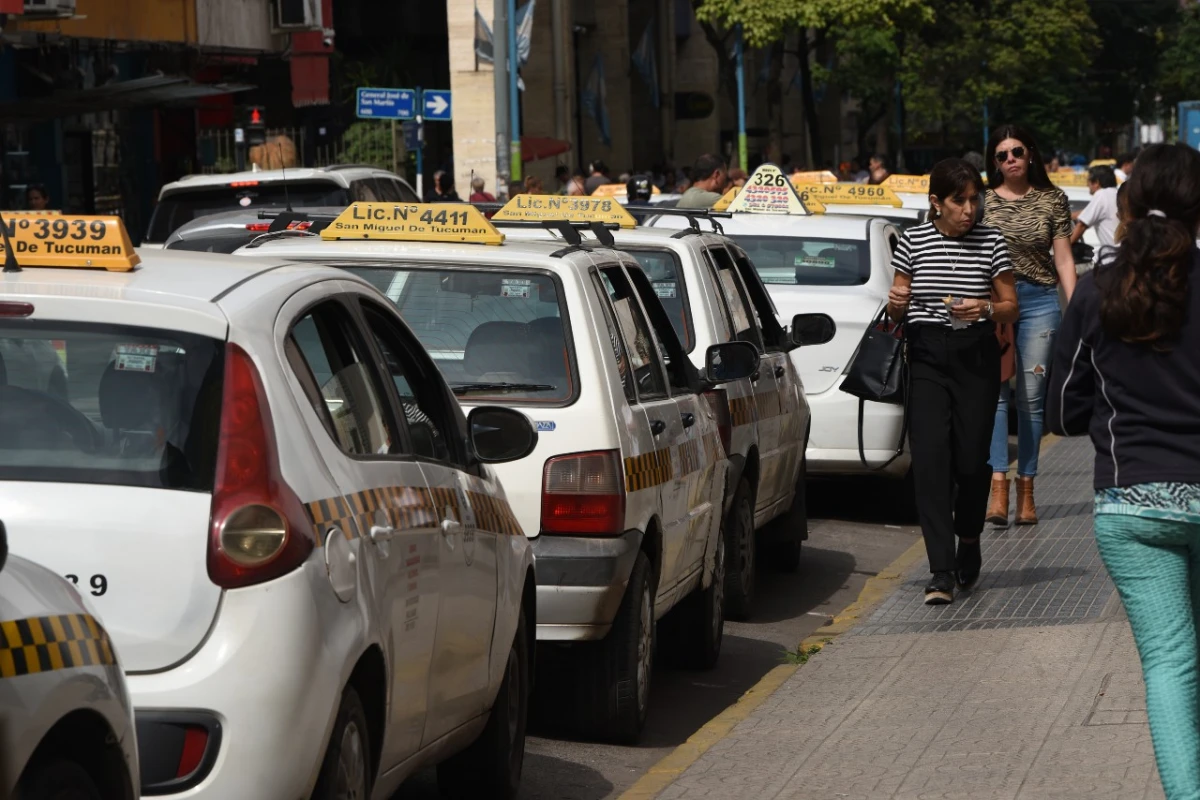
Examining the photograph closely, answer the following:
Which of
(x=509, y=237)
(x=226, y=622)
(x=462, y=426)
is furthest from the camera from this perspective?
(x=509, y=237)

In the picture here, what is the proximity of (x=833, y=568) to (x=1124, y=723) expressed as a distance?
467cm

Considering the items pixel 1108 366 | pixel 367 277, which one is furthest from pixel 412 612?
pixel 367 277

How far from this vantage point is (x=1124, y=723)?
6.57m

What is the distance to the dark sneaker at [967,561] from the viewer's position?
940 cm

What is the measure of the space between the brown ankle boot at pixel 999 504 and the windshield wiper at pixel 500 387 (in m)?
5.16

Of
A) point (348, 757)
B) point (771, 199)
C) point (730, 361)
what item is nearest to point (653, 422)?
point (730, 361)

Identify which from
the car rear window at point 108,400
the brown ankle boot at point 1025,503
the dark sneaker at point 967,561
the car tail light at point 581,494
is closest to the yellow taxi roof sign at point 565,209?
the dark sneaker at point 967,561

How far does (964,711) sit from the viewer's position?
6.97 meters

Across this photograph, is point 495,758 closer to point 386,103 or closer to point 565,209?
point 565,209

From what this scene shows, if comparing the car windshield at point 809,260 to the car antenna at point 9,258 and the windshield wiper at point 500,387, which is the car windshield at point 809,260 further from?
the car antenna at point 9,258

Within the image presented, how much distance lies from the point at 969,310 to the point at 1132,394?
4.09 metres

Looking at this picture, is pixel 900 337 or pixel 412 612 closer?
pixel 412 612

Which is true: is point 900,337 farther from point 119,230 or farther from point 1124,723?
point 119,230

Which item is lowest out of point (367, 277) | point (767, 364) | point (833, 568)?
point (833, 568)
